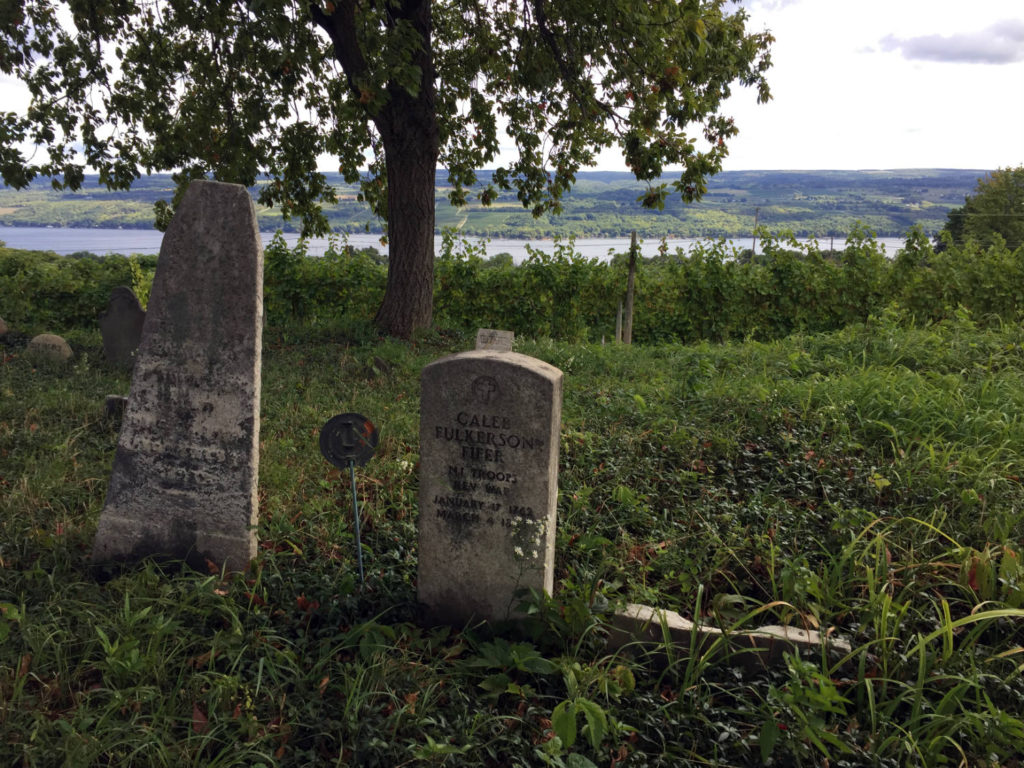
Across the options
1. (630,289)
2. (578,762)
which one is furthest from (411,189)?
(578,762)

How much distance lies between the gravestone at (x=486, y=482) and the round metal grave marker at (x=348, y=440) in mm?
394

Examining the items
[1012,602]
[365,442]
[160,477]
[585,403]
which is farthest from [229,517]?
[1012,602]

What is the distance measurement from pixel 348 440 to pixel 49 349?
22.8 ft

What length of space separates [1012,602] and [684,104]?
6.66 m

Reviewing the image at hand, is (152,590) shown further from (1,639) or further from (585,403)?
(585,403)

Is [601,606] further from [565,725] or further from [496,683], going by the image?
[565,725]

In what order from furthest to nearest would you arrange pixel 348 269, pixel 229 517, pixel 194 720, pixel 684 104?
pixel 348 269
pixel 684 104
pixel 229 517
pixel 194 720

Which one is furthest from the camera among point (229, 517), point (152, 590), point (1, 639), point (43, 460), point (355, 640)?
point (43, 460)

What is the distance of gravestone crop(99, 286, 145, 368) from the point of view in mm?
8484

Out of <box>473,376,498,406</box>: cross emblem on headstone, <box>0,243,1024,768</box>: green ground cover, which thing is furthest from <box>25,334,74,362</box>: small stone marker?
<box>473,376,498,406</box>: cross emblem on headstone

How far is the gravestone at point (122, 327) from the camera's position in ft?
27.8

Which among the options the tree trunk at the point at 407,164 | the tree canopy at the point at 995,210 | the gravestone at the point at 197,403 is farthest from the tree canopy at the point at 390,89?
the tree canopy at the point at 995,210

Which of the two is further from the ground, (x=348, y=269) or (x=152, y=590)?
(x=348, y=269)

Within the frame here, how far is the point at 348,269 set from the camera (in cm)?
1227
